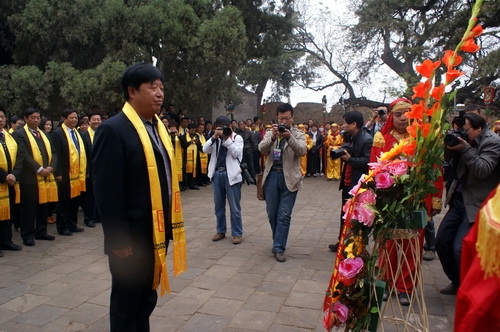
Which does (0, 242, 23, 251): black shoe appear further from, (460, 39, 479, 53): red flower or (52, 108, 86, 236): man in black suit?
(460, 39, 479, 53): red flower

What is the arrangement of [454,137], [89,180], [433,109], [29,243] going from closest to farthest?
[433,109] → [454,137] → [29,243] → [89,180]

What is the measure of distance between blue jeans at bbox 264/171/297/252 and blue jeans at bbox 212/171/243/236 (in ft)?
2.55

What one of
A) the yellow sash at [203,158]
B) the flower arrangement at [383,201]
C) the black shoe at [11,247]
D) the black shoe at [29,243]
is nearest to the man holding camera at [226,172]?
the black shoe at [29,243]

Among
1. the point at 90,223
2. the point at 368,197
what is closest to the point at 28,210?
the point at 90,223

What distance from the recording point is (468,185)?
Answer: 383 centimetres

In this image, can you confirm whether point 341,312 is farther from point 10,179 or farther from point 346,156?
point 10,179

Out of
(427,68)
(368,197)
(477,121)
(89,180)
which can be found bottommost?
(89,180)

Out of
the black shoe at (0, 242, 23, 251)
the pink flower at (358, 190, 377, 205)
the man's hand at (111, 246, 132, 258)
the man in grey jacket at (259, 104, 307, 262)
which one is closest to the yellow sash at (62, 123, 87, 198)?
the black shoe at (0, 242, 23, 251)

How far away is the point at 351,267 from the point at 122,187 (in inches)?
56.1

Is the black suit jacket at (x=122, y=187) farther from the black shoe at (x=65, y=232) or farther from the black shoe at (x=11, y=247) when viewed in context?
the black shoe at (x=65, y=232)

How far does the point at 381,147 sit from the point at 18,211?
552 cm

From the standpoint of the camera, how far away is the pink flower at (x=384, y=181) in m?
2.55

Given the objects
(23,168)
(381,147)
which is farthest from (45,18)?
(381,147)

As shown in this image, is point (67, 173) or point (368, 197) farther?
point (67, 173)
